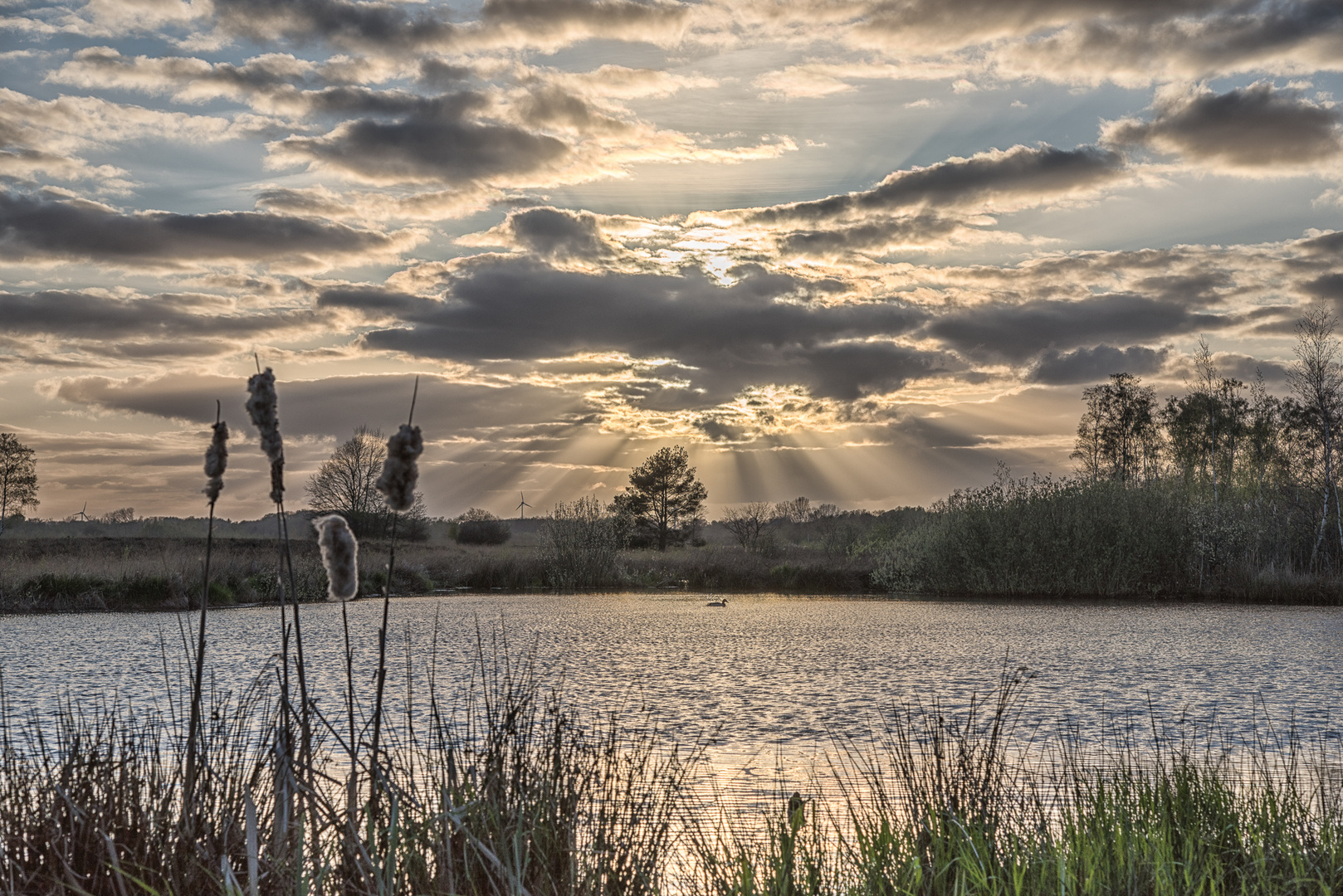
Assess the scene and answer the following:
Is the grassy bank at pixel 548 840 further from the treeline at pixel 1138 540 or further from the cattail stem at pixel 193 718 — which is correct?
the treeline at pixel 1138 540

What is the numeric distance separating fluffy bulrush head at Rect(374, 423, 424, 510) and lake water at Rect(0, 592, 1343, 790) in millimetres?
1597

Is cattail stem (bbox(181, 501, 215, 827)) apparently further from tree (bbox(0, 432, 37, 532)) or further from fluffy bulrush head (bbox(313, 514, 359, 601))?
tree (bbox(0, 432, 37, 532))

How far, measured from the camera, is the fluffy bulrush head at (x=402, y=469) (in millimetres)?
2408

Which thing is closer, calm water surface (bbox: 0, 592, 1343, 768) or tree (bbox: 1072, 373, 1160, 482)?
calm water surface (bbox: 0, 592, 1343, 768)

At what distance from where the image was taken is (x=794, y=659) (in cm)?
1450

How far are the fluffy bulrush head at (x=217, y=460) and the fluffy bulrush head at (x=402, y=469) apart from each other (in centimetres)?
46

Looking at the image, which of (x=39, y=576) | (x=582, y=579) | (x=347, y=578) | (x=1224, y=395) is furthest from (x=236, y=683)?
(x=1224, y=395)

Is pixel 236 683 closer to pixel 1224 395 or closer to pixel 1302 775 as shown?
pixel 1302 775

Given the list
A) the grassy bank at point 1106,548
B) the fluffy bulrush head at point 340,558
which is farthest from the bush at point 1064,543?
the fluffy bulrush head at point 340,558

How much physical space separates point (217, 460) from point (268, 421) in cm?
20

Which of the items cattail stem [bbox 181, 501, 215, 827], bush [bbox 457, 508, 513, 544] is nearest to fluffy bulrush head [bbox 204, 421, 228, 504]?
cattail stem [bbox 181, 501, 215, 827]

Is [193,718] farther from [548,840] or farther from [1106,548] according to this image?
[1106,548]

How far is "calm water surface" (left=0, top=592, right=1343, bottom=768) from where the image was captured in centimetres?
963

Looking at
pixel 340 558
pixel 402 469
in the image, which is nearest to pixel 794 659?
pixel 340 558
